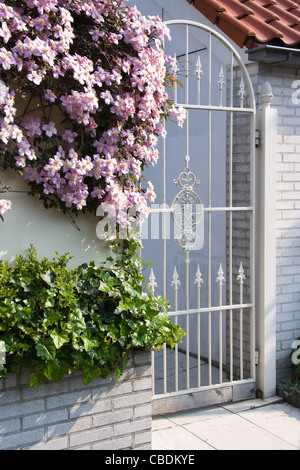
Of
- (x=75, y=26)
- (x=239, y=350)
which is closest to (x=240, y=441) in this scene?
(x=239, y=350)

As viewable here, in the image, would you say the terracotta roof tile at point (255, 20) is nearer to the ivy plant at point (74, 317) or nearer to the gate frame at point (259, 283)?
the gate frame at point (259, 283)

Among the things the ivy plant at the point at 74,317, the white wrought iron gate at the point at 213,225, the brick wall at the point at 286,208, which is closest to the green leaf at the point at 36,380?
the ivy plant at the point at 74,317

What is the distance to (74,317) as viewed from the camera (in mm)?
3082

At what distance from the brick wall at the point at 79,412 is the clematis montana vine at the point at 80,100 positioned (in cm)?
91

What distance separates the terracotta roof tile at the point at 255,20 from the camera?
14.5 feet

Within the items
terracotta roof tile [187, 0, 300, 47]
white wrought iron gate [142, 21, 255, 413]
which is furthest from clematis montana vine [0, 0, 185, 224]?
terracotta roof tile [187, 0, 300, 47]

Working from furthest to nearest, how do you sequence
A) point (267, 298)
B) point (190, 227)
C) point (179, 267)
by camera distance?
point (179, 267) → point (267, 298) → point (190, 227)

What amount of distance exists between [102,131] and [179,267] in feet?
9.07

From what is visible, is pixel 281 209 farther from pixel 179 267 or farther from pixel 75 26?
A: pixel 75 26

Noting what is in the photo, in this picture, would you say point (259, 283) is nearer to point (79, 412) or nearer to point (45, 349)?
point (79, 412)

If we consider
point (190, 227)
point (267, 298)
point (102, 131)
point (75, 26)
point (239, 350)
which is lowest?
point (239, 350)

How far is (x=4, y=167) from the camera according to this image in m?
3.07

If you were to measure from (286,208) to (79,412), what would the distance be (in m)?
2.38

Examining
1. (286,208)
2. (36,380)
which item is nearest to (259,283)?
(286,208)
